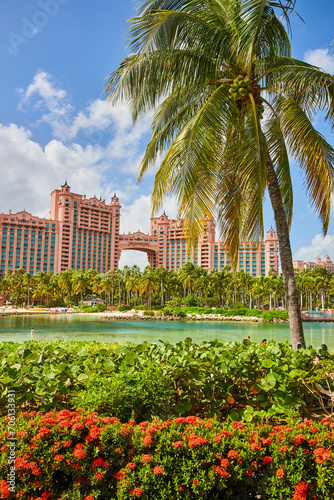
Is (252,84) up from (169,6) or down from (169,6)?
down

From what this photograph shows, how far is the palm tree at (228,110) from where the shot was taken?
7.05 meters

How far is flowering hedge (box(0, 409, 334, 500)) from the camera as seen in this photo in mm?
2705

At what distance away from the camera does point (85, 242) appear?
15150 cm

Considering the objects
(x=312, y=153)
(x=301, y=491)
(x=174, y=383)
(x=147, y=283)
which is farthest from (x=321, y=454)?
(x=147, y=283)

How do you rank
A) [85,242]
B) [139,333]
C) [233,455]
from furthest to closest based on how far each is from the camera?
[85,242] → [139,333] → [233,455]

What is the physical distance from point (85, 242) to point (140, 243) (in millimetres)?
27779

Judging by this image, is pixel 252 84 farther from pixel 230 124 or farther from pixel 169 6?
pixel 169 6

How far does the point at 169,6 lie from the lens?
7.87 m

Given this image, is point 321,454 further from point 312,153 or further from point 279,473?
point 312,153

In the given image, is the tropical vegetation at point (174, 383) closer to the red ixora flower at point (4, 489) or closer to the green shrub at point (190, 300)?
the red ixora flower at point (4, 489)

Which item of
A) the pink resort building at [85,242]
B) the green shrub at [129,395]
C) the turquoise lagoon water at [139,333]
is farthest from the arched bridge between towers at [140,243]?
the green shrub at [129,395]

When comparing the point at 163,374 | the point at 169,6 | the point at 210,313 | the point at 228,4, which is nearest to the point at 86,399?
the point at 163,374

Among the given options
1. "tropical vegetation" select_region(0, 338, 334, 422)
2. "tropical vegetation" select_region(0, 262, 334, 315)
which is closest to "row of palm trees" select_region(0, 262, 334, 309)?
"tropical vegetation" select_region(0, 262, 334, 315)

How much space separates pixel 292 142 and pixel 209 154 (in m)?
2.24
